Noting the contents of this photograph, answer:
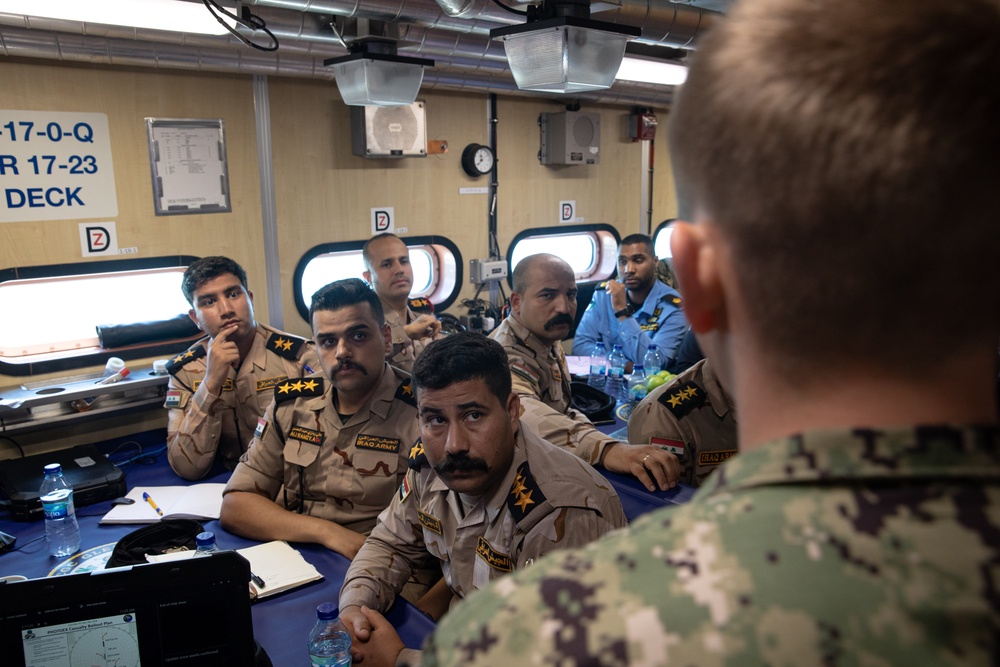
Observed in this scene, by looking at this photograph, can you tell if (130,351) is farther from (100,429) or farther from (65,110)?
(65,110)

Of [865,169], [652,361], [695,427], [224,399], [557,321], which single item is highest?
[865,169]

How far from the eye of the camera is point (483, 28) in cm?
439

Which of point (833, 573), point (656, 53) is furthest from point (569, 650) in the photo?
point (656, 53)

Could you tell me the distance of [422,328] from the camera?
16.8 ft

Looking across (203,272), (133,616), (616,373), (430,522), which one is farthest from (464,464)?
(616,373)

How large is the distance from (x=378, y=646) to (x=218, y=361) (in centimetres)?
223

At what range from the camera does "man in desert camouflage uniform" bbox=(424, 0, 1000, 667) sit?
50cm

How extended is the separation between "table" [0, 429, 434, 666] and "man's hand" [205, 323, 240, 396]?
446 mm

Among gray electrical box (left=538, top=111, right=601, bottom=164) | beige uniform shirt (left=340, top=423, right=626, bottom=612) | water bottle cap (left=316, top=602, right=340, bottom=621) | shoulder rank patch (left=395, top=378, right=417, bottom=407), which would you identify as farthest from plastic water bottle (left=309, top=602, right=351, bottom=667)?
gray electrical box (left=538, top=111, right=601, bottom=164)

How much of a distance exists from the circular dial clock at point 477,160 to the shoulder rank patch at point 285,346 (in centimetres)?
256

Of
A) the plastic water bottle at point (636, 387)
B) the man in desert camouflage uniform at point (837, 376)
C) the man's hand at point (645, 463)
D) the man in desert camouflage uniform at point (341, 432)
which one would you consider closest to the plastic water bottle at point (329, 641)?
the man in desert camouflage uniform at point (341, 432)

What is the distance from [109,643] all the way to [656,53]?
607 cm

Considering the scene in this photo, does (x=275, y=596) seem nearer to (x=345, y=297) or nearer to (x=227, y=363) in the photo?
(x=345, y=297)

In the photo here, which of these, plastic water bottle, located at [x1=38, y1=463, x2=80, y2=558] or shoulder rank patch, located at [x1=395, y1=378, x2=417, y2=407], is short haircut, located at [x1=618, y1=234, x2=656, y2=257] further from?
plastic water bottle, located at [x1=38, y1=463, x2=80, y2=558]
